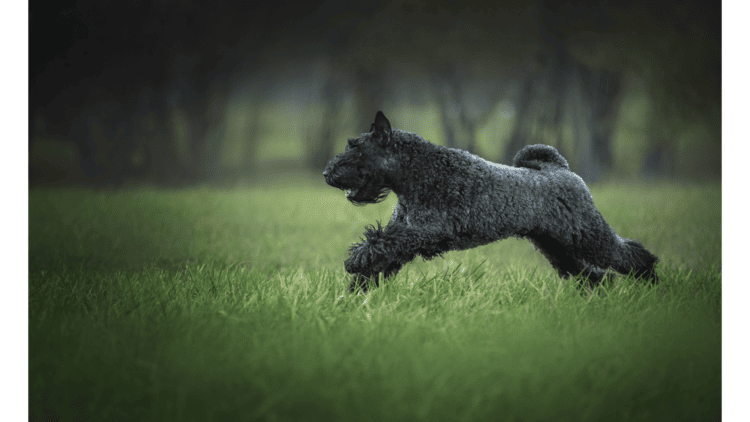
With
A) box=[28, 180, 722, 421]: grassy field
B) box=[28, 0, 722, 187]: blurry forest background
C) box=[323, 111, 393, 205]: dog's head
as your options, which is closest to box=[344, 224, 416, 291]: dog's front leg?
box=[28, 180, 722, 421]: grassy field

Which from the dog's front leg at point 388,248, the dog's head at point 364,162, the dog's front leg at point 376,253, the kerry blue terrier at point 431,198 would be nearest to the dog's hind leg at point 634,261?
the kerry blue terrier at point 431,198

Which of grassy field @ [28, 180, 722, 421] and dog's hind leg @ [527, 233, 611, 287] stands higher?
dog's hind leg @ [527, 233, 611, 287]

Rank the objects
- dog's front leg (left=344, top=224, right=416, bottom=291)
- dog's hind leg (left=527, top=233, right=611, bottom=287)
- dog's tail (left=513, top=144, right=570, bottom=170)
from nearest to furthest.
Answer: dog's front leg (left=344, top=224, right=416, bottom=291)
dog's hind leg (left=527, top=233, right=611, bottom=287)
dog's tail (left=513, top=144, right=570, bottom=170)

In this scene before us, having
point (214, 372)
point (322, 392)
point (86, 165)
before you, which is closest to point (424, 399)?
point (322, 392)

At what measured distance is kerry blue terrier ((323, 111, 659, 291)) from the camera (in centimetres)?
187

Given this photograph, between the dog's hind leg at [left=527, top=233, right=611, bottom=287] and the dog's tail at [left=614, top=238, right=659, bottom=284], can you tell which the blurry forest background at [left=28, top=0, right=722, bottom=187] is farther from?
the dog's hind leg at [left=527, top=233, right=611, bottom=287]

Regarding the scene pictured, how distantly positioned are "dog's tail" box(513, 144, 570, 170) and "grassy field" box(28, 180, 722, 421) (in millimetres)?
589

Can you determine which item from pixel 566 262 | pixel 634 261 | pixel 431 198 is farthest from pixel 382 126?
pixel 634 261

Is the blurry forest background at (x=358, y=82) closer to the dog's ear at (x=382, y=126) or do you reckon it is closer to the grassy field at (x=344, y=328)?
the grassy field at (x=344, y=328)

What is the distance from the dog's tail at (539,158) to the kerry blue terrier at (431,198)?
0.24 meters

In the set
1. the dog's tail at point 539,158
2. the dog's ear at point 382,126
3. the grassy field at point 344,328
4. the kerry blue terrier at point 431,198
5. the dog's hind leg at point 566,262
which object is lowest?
the grassy field at point 344,328

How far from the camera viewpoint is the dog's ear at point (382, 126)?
1.85 meters

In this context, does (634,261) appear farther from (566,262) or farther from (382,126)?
(382,126)

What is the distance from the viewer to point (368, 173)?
1902 millimetres
